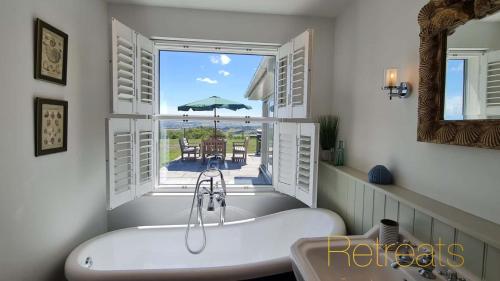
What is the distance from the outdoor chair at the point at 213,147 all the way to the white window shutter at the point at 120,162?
0.77 m

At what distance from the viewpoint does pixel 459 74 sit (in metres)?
1.26

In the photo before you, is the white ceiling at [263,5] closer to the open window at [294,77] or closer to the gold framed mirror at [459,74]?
the open window at [294,77]

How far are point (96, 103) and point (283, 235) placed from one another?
2001mm

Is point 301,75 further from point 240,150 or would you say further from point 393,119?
point 240,150

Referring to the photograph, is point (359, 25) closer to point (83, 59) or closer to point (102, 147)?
point (83, 59)

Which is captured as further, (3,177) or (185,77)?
(185,77)

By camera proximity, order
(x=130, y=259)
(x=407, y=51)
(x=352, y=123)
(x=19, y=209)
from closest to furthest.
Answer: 1. (x=19, y=209)
2. (x=407, y=51)
3. (x=130, y=259)
4. (x=352, y=123)

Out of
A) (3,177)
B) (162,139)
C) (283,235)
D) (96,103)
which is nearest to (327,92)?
(283,235)

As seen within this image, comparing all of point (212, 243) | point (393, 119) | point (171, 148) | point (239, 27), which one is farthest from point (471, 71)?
point (171, 148)

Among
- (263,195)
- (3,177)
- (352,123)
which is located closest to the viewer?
(3,177)

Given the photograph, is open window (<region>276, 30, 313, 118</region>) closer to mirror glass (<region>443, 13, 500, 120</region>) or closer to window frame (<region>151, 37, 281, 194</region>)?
window frame (<region>151, 37, 281, 194</region>)

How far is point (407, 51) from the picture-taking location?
1645 mm

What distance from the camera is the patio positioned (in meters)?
2.90

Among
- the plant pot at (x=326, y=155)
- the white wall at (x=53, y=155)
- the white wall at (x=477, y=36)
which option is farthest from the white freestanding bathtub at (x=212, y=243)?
the white wall at (x=477, y=36)
